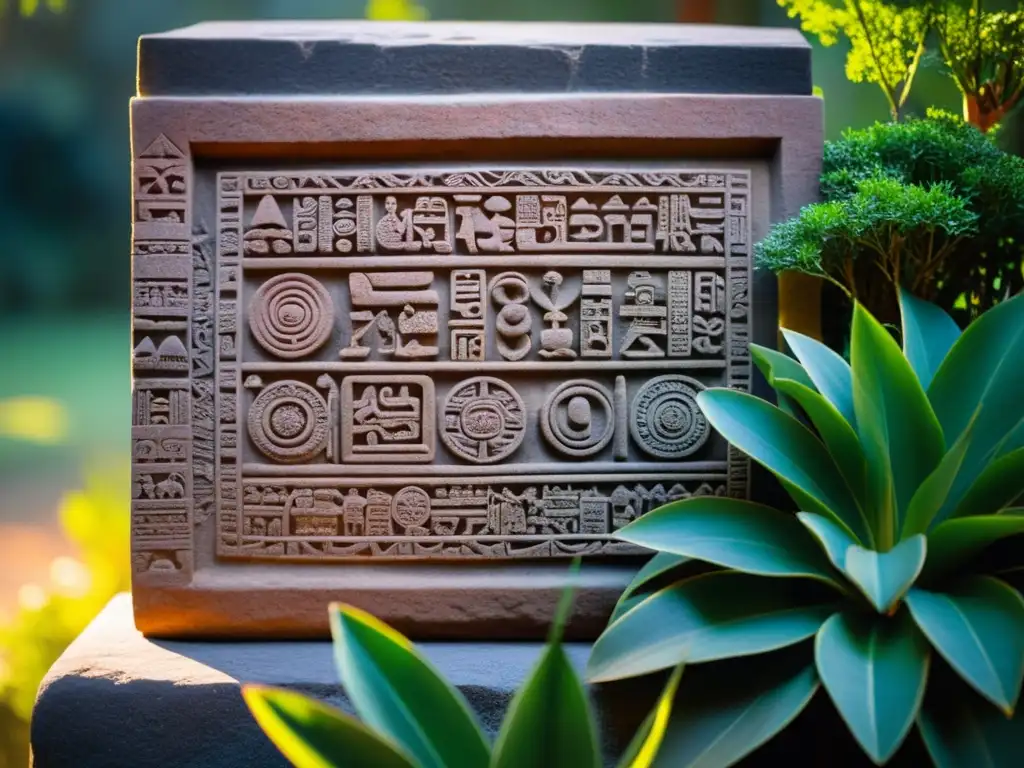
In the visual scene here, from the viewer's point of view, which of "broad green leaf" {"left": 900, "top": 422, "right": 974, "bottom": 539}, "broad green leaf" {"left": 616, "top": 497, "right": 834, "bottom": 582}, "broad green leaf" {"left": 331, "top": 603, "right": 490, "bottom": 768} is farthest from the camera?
"broad green leaf" {"left": 616, "top": 497, "right": 834, "bottom": 582}

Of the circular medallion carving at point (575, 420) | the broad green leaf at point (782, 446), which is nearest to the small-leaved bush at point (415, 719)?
the broad green leaf at point (782, 446)

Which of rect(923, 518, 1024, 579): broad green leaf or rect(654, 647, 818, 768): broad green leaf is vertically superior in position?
rect(923, 518, 1024, 579): broad green leaf

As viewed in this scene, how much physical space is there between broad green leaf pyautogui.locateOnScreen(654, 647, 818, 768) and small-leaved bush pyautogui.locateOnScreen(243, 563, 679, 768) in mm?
204

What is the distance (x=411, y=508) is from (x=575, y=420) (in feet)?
1.57

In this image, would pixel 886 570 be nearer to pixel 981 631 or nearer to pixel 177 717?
pixel 981 631

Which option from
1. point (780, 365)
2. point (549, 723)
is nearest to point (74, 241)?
point (780, 365)

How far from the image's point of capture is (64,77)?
334cm

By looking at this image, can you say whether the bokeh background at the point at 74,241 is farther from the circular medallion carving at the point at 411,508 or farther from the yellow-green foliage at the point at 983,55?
Answer: the circular medallion carving at the point at 411,508

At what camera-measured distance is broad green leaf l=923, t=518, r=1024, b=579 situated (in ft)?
4.78

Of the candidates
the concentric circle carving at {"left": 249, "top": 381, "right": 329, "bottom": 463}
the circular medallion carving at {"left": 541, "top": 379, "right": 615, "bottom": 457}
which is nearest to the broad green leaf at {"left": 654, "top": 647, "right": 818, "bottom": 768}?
the circular medallion carving at {"left": 541, "top": 379, "right": 615, "bottom": 457}

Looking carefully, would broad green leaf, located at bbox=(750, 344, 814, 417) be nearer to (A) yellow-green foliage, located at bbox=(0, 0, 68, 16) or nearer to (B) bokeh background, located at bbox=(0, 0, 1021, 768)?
(B) bokeh background, located at bbox=(0, 0, 1021, 768)

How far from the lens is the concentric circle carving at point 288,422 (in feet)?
6.81

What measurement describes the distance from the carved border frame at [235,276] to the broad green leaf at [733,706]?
1.46ft

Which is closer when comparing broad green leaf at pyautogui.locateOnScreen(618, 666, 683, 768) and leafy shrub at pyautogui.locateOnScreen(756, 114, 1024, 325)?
broad green leaf at pyautogui.locateOnScreen(618, 666, 683, 768)
